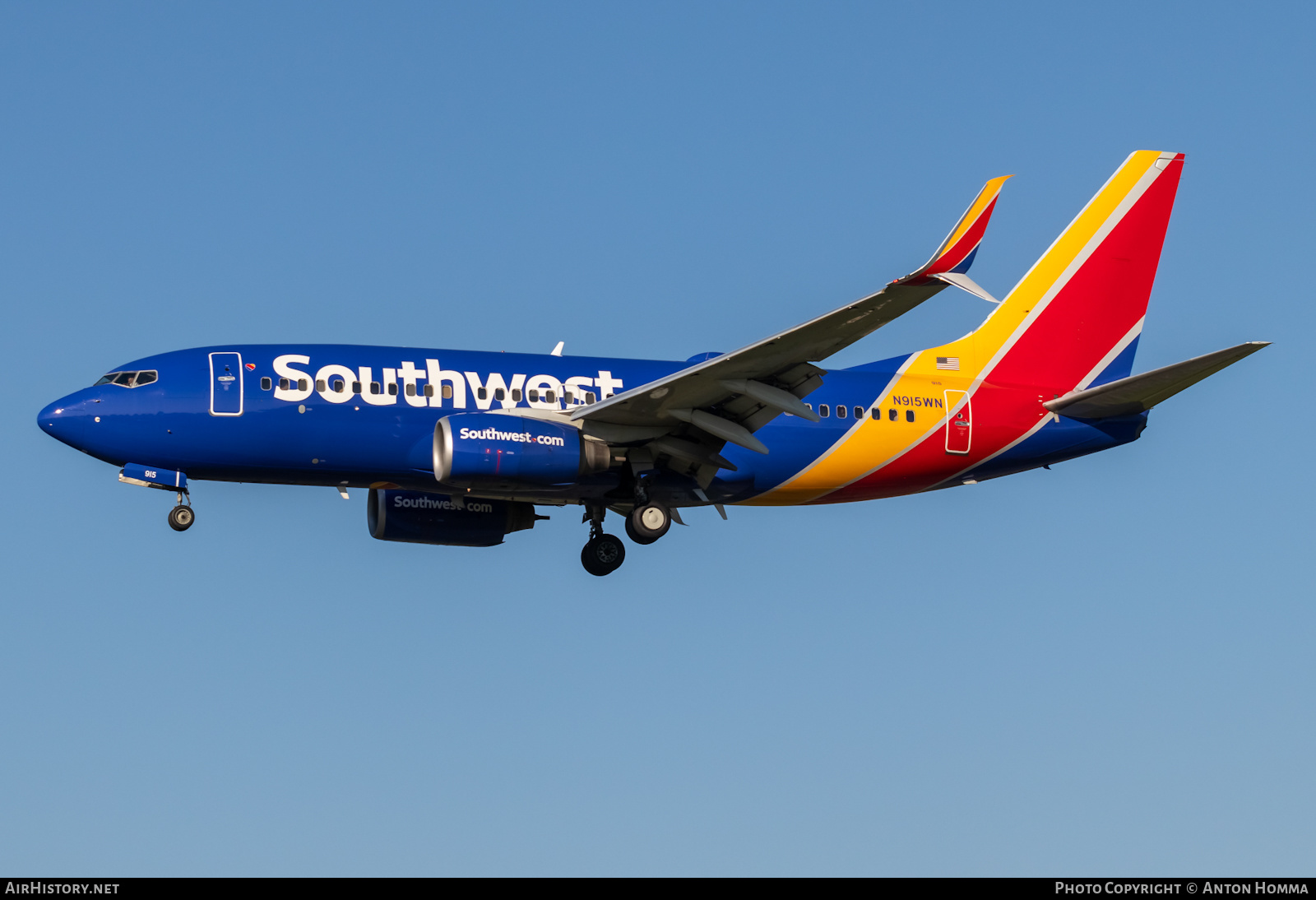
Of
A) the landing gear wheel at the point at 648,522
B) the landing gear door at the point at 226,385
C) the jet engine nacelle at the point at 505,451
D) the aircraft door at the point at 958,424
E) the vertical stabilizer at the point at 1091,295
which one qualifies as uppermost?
the vertical stabilizer at the point at 1091,295

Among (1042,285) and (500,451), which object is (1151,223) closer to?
(1042,285)

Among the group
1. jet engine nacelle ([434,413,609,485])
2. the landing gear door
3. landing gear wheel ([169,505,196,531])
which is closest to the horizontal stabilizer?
jet engine nacelle ([434,413,609,485])

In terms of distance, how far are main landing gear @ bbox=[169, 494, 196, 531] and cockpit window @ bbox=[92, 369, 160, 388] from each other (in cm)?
242

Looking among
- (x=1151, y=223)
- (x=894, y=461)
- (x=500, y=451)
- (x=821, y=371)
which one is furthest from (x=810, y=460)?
(x=1151, y=223)

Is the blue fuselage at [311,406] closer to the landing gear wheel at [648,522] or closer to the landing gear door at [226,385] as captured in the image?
the landing gear door at [226,385]

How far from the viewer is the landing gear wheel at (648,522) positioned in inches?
1455

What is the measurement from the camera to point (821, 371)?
1308 inches

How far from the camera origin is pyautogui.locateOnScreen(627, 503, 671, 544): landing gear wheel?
36969mm

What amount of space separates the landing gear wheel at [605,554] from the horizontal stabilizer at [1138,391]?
10.4 meters

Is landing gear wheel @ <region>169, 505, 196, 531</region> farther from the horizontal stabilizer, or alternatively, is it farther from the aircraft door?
the horizontal stabilizer

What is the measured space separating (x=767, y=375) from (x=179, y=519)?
1228 centimetres

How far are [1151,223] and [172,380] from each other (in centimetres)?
2330

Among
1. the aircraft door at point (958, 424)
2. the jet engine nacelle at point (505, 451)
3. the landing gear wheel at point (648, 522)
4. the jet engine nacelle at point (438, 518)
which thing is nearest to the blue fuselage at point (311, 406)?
the landing gear wheel at point (648, 522)

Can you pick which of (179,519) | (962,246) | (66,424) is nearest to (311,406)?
(179,519)
